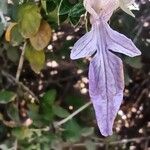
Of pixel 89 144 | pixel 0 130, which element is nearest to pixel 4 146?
pixel 0 130

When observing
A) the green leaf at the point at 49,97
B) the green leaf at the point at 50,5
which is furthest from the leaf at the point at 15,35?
the green leaf at the point at 49,97

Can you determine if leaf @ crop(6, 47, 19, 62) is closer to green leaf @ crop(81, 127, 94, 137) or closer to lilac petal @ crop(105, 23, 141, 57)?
green leaf @ crop(81, 127, 94, 137)

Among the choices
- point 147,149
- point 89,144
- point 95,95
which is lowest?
point 147,149

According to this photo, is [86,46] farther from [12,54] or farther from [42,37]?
[12,54]

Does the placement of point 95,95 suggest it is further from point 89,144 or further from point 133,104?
point 133,104

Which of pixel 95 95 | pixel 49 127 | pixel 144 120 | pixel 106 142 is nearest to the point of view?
pixel 95 95

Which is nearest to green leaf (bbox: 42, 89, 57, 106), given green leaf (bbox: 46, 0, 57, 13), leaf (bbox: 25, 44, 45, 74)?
leaf (bbox: 25, 44, 45, 74)

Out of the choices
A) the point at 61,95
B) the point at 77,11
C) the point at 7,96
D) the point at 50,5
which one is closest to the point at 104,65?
the point at 77,11
